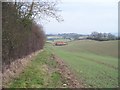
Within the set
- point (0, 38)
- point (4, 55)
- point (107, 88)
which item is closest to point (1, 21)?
point (0, 38)

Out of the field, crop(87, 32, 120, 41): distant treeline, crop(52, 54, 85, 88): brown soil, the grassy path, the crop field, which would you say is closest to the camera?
the grassy path

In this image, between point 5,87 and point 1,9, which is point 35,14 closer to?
point 1,9

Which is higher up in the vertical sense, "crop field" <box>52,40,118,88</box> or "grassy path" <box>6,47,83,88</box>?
"grassy path" <box>6,47,83,88</box>

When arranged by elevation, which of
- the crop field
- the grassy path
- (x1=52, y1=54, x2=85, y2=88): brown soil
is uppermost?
the grassy path

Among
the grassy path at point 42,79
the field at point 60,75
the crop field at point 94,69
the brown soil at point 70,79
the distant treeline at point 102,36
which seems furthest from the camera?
the distant treeline at point 102,36

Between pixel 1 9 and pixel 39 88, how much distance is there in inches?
175

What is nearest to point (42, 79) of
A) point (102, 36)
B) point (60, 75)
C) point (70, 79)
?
point (70, 79)

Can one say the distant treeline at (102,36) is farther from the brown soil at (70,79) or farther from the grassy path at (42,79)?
the grassy path at (42,79)

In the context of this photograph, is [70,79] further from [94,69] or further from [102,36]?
[102,36]

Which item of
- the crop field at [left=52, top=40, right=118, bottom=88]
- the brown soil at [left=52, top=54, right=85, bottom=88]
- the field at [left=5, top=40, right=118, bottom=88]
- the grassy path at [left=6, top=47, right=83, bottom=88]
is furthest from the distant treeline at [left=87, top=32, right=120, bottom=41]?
the grassy path at [left=6, top=47, right=83, bottom=88]

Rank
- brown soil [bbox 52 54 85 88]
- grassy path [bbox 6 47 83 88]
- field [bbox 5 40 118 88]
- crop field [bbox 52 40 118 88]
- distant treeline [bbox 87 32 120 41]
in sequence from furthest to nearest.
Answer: distant treeline [bbox 87 32 120 41] < crop field [bbox 52 40 118 88] < brown soil [bbox 52 54 85 88] < field [bbox 5 40 118 88] < grassy path [bbox 6 47 83 88]

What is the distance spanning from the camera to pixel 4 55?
14812 mm

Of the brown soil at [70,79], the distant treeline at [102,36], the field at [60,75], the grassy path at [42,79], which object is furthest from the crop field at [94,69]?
the distant treeline at [102,36]

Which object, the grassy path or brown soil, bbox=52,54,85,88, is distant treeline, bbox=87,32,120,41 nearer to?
brown soil, bbox=52,54,85,88
